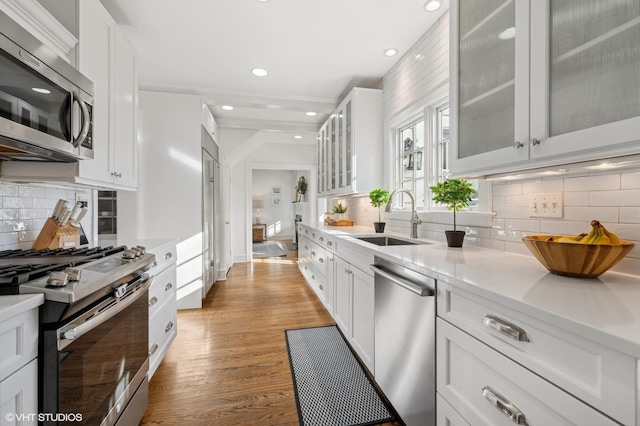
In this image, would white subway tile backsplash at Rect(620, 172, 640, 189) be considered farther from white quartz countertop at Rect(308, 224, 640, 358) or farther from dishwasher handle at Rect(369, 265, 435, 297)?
dishwasher handle at Rect(369, 265, 435, 297)

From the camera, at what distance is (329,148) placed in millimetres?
4188

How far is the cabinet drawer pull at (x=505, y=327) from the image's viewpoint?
81cm

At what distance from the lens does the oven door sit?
0.95m

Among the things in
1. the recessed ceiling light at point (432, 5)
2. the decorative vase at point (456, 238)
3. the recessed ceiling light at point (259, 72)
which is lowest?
the decorative vase at point (456, 238)

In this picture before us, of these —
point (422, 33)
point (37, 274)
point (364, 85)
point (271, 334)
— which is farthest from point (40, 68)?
point (364, 85)

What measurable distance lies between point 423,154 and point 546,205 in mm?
1315

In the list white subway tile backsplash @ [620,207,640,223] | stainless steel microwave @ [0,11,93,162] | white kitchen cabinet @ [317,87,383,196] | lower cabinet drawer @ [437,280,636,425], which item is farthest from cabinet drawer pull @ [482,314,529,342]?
white kitchen cabinet @ [317,87,383,196]

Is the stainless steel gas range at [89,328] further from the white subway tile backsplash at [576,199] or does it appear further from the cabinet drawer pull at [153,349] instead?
the white subway tile backsplash at [576,199]

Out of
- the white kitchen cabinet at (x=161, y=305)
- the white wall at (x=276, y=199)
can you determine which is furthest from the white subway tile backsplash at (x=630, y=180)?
the white wall at (x=276, y=199)

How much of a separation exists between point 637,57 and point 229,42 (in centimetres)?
268

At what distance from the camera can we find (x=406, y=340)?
Answer: 142 centimetres

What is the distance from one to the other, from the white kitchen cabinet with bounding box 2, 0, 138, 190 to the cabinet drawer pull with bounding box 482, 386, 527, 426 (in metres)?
2.10

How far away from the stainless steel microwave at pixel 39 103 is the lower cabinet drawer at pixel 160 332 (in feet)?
3.57

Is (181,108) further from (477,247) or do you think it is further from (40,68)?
(477,247)
